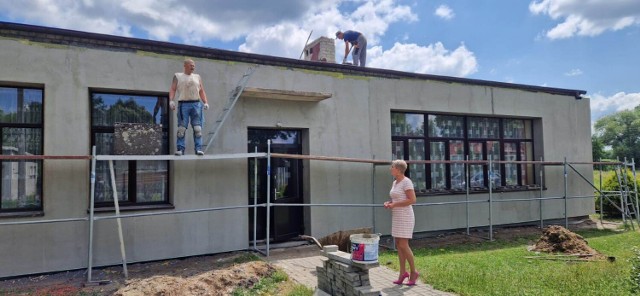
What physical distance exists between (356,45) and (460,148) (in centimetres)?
420

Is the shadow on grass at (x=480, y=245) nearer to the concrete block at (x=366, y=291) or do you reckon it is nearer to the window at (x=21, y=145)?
the concrete block at (x=366, y=291)

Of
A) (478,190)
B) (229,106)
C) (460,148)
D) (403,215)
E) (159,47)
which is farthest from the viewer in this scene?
(460,148)

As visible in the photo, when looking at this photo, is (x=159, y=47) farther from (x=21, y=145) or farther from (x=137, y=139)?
(x=21, y=145)

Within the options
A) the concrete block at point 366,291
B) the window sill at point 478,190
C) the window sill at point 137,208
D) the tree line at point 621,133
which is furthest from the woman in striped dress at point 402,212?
the tree line at point 621,133

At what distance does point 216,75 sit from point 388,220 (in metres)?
5.01

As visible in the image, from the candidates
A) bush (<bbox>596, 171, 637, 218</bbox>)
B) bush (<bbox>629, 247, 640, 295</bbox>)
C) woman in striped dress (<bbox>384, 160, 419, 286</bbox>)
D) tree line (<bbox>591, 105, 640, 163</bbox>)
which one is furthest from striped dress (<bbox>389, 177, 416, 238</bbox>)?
tree line (<bbox>591, 105, 640, 163</bbox>)

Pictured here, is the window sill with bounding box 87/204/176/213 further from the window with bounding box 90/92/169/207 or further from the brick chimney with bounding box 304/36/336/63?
the brick chimney with bounding box 304/36/336/63

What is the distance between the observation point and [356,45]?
472 inches

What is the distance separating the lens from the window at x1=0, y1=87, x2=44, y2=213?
20.9ft

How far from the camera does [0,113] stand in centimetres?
638

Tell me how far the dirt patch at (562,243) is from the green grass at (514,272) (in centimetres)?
36

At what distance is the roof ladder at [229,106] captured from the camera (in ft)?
23.5

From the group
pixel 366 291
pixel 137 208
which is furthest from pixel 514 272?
pixel 137 208

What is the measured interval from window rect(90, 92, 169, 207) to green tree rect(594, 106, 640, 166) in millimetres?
93156
